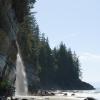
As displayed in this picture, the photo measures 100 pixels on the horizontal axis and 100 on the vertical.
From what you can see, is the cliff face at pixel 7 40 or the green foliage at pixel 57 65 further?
the green foliage at pixel 57 65

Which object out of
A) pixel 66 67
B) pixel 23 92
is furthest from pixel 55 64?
pixel 23 92

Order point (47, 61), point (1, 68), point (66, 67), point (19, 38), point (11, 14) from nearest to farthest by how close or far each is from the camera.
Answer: point (1, 68) → point (11, 14) → point (19, 38) → point (47, 61) → point (66, 67)

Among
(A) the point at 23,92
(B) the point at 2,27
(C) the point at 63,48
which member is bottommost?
(A) the point at 23,92

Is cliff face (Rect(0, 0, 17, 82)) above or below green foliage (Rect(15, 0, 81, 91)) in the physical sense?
below

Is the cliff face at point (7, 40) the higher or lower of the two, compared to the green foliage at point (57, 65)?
lower

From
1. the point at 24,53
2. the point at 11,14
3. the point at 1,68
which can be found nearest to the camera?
the point at 1,68

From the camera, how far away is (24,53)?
106 m

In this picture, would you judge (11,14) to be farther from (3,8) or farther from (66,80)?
(66,80)

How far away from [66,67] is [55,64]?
6.22 metres

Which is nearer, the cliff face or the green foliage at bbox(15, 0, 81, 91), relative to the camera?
the cliff face

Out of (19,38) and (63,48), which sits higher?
(63,48)

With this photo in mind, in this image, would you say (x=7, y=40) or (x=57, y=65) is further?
(x=57, y=65)

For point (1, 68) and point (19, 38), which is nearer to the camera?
point (1, 68)

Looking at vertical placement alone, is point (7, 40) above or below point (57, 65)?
below
